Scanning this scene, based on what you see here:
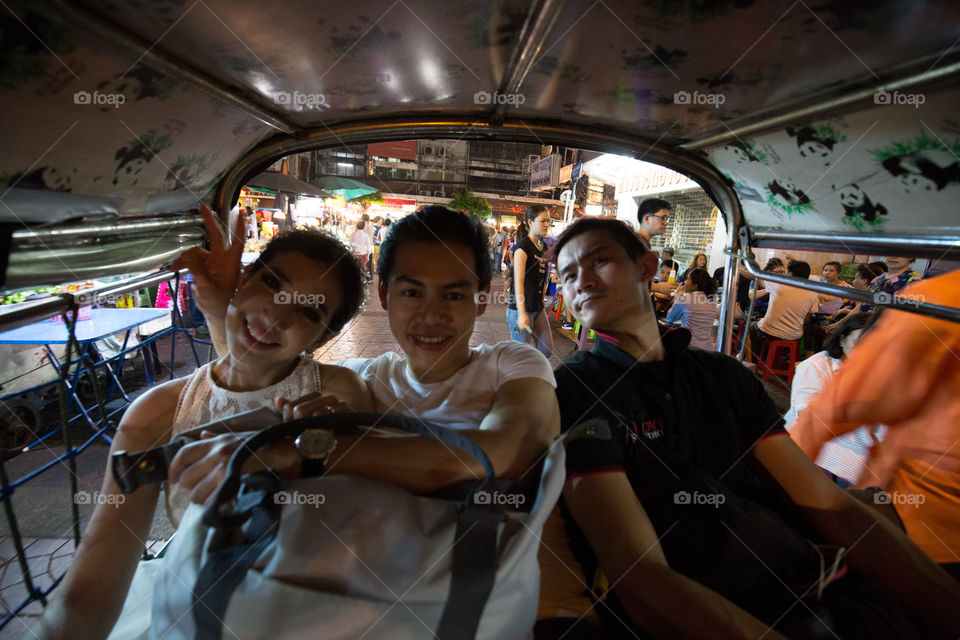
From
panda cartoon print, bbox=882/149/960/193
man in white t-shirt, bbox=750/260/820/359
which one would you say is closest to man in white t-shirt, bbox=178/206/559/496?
panda cartoon print, bbox=882/149/960/193

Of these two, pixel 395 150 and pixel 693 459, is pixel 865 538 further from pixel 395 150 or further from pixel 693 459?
pixel 395 150

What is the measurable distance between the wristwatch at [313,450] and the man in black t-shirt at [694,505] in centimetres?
53

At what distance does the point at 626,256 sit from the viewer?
184 centimetres

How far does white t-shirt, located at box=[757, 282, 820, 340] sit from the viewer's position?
5.73 meters

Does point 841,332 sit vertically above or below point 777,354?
Result: above

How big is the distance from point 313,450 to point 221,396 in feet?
2.54

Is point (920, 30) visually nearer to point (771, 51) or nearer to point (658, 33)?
point (771, 51)

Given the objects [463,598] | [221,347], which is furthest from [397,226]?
[463,598]

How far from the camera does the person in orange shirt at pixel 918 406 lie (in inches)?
58.9

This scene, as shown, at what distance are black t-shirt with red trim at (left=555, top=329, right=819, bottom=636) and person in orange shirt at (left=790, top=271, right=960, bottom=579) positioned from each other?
338 mm

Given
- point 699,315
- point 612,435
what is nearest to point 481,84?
point 612,435

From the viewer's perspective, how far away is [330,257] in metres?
1.58

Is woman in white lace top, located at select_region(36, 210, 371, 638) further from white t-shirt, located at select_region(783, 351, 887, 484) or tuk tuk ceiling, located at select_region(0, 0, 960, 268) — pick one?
white t-shirt, located at select_region(783, 351, 887, 484)

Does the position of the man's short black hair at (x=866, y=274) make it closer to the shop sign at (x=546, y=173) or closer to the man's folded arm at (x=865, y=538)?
the man's folded arm at (x=865, y=538)
